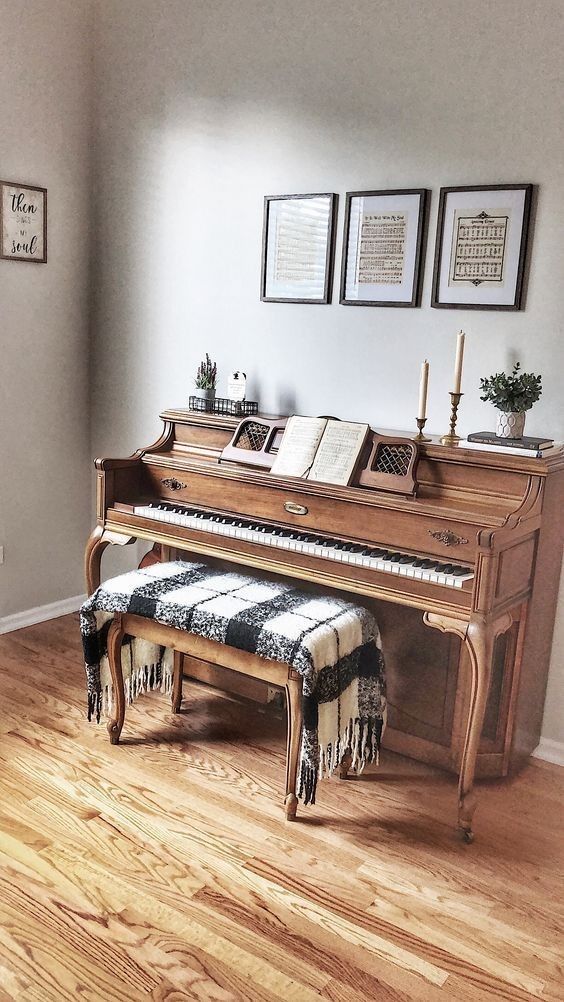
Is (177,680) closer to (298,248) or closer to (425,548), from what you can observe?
(425,548)

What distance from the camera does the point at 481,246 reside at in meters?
2.81

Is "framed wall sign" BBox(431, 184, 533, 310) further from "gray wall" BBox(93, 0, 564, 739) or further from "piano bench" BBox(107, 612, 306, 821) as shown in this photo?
"piano bench" BBox(107, 612, 306, 821)

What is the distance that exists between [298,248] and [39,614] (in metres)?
1.97

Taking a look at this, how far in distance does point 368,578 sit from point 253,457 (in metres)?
0.66

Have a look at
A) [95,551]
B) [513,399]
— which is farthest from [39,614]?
[513,399]

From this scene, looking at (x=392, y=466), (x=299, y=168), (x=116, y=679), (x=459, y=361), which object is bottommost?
(x=116, y=679)

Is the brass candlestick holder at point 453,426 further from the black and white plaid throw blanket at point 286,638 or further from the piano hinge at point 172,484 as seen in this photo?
the piano hinge at point 172,484

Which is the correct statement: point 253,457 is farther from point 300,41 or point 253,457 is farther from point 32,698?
point 300,41

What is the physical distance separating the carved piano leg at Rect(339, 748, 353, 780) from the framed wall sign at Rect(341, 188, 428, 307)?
4.94ft

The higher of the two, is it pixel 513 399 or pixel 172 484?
pixel 513 399

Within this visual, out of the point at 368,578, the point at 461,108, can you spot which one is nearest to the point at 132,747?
the point at 368,578

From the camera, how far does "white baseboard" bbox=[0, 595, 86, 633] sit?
3.77 metres

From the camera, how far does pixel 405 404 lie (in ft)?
10.0

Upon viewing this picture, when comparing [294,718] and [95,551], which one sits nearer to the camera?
[294,718]
